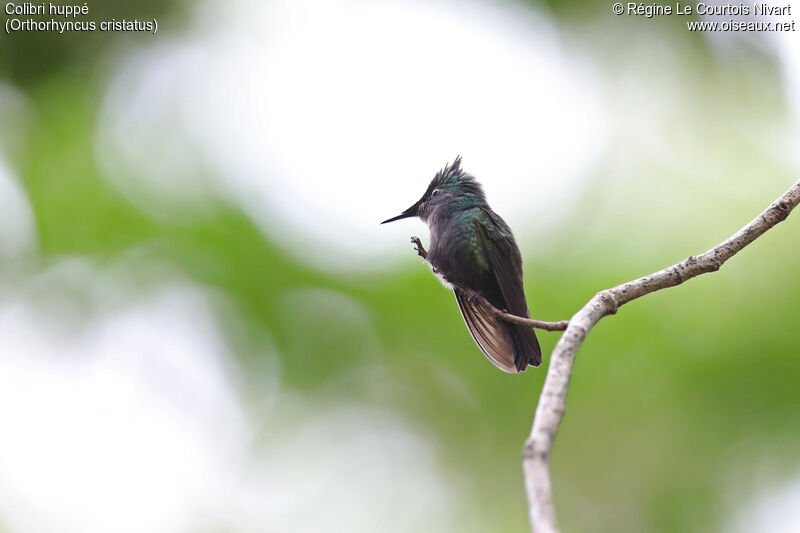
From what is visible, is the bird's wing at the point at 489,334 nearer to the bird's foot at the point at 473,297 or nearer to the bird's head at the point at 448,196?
the bird's foot at the point at 473,297

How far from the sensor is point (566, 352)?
65.4 inches

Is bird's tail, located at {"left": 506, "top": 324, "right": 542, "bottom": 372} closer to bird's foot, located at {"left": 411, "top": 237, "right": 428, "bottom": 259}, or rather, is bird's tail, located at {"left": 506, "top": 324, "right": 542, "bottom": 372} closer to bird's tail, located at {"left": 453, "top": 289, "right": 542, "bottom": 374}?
bird's tail, located at {"left": 453, "top": 289, "right": 542, "bottom": 374}

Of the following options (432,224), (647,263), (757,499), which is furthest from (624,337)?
(432,224)

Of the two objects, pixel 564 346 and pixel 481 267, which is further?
pixel 481 267

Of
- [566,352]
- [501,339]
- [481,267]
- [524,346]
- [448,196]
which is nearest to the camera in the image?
[566,352]

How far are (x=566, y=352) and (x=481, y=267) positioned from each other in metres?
1.60

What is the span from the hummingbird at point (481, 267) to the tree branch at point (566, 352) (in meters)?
0.87

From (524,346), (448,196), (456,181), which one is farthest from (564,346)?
(456,181)

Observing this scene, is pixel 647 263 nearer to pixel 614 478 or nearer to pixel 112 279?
pixel 614 478

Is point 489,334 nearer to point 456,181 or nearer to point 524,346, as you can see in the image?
point 524,346

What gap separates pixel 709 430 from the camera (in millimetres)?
6305

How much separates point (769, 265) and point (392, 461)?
371 centimetres

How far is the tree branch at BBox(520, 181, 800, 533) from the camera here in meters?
1.27

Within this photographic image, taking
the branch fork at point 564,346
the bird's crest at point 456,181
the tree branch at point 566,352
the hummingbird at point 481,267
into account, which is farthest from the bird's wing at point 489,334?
the tree branch at point 566,352
